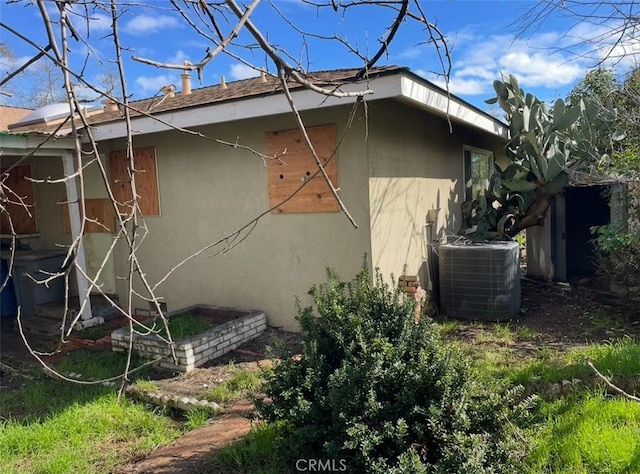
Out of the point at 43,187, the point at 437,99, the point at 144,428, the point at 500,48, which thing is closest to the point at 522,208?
the point at 437,99

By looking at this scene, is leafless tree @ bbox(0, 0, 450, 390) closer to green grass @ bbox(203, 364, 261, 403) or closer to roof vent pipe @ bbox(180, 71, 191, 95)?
green grass @ bbox(203, 364, 261, 403)

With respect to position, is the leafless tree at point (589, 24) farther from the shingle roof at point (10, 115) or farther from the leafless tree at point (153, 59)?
the shingle roof at point (10, 115)

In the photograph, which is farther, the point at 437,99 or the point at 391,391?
the point at 437,99

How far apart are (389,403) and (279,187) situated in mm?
3750

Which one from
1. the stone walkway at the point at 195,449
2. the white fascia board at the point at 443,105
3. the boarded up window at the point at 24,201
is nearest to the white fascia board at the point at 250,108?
the white fascia board at the point at 443,105

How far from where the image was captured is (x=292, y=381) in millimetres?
2867

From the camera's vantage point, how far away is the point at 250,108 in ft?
17.0

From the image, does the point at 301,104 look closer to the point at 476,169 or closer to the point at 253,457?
the point at 253,457

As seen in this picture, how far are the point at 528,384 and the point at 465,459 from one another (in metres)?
1.67

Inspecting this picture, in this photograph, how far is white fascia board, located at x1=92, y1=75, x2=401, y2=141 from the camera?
4.51 m

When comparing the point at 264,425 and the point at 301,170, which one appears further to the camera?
the point at 301,170

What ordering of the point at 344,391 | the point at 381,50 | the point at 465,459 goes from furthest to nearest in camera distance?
1. the point at 344,391
2. the point at 465,459
3. the point at 381,50

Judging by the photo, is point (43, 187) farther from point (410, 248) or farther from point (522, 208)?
point (522, 208)

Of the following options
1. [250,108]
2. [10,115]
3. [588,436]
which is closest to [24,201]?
[10,115]
